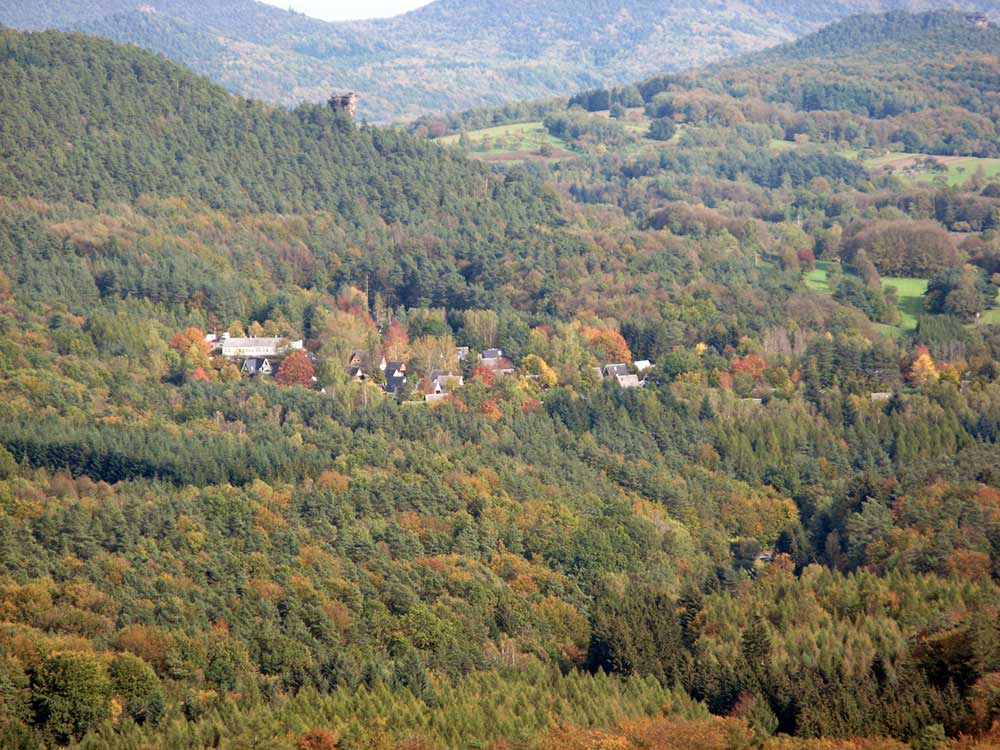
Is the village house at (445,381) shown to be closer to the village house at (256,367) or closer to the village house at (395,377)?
the village house at (395,377)

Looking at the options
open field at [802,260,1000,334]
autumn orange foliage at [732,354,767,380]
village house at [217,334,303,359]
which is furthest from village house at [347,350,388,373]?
open field at [802,260,1000,334]

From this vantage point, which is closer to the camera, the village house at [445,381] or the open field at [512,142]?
the village house at [445,381]

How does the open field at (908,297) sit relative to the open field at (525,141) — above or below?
below

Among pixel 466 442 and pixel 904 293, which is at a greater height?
pixel 904 293

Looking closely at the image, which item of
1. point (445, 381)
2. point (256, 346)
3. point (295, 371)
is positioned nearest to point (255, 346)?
point (256, 346)

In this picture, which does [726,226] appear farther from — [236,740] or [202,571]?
[236,740]

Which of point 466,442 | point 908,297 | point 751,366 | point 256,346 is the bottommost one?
point 466,442

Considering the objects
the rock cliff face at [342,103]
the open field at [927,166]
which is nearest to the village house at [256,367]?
the rock cliff face at [342,103]

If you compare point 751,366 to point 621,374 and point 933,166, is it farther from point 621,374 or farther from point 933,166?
point 933,166
